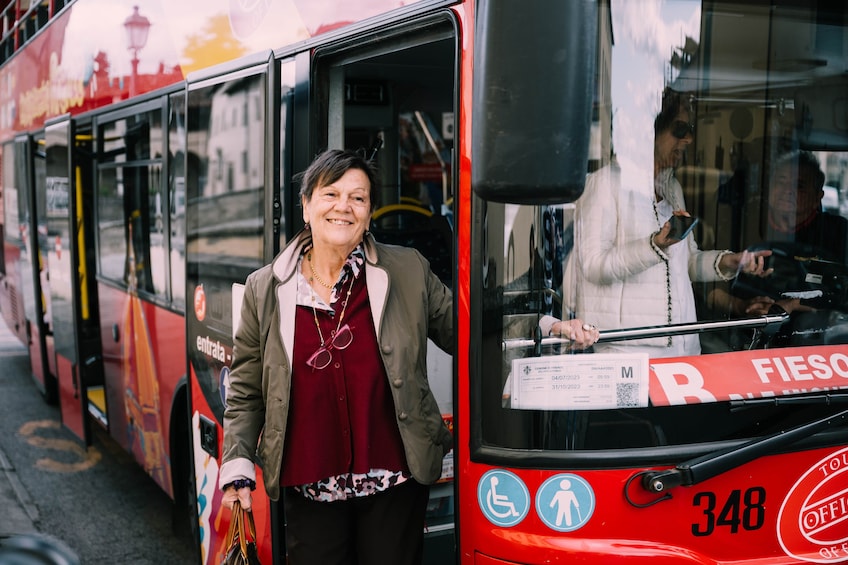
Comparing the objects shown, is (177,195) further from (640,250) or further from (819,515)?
(819,515)

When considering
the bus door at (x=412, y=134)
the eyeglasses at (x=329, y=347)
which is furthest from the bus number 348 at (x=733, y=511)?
the eyeglasses at (x=329, y=347)

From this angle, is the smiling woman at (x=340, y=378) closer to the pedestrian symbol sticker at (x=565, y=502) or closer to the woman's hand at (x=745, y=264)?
the pedestrian symbol sticker at (x=565, y=502)

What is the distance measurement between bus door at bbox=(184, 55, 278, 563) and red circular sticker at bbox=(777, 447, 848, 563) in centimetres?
165

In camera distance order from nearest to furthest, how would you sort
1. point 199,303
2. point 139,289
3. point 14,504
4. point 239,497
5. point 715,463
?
point 715,463
point 239,497
point 199,303
point 139,289
point 14,504

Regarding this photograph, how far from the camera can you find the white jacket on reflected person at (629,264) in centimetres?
233

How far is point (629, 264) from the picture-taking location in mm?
2373

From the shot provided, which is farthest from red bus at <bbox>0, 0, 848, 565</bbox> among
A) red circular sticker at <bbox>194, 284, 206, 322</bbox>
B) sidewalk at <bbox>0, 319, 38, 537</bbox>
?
sidewalk at <bbox>0, 319, 38, 537</bbox>

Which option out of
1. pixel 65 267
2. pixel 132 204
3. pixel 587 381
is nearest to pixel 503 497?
pixel 587 381

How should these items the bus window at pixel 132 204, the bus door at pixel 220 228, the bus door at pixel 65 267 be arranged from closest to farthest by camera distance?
the bus door at pixel 220 228 → the bus window at pixel 132 204 → the bus door at pixel 65 267

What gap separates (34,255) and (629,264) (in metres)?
6.65

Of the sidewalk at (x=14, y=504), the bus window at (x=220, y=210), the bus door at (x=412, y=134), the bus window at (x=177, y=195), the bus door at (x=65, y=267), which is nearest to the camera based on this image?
the bus door at (x=412, y=134)

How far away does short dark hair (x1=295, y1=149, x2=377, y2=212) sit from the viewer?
261 centimetres

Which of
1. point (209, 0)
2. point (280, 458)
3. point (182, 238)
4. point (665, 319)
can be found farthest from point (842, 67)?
point (182, 238)

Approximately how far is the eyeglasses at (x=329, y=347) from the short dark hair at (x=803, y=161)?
1.27m
